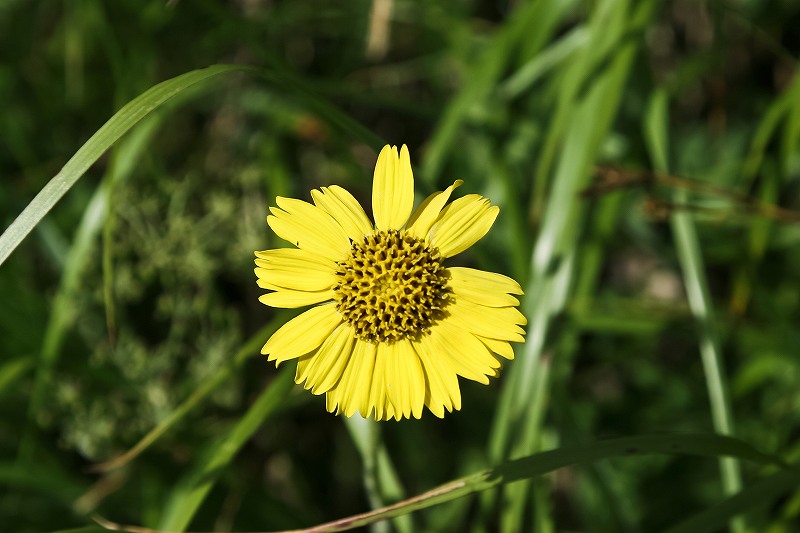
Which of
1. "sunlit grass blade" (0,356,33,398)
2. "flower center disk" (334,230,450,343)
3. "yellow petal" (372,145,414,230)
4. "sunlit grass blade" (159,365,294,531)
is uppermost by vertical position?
"yellow petal" (372,145,414,230)

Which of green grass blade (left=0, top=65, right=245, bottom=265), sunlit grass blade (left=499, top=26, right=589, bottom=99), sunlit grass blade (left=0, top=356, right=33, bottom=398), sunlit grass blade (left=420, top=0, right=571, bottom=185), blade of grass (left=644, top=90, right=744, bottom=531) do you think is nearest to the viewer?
green grass blade (left=0, top=65, right=245, bottom=265)

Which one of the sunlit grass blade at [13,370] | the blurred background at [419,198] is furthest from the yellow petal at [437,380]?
the sunlit grass blade at [13,370]

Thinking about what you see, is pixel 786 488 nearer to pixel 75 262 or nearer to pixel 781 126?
pixel 781 126

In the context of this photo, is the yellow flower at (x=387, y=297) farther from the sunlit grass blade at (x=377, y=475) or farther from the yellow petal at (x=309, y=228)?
the sunlit grass blade at (x=377, y=475)

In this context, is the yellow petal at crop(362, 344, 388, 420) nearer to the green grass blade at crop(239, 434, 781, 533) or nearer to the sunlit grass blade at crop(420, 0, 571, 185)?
the green grass blade at crop(239, 434, 781, 533)

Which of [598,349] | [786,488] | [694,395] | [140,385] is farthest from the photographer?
[598,349]

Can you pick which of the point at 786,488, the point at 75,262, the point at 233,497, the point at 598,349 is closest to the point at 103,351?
the point at 75,262

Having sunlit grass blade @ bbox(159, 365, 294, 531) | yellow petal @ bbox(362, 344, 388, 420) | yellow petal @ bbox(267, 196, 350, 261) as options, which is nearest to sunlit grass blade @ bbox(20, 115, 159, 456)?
sunlit grass blade @ bbox(159, 365, 294, 531)
